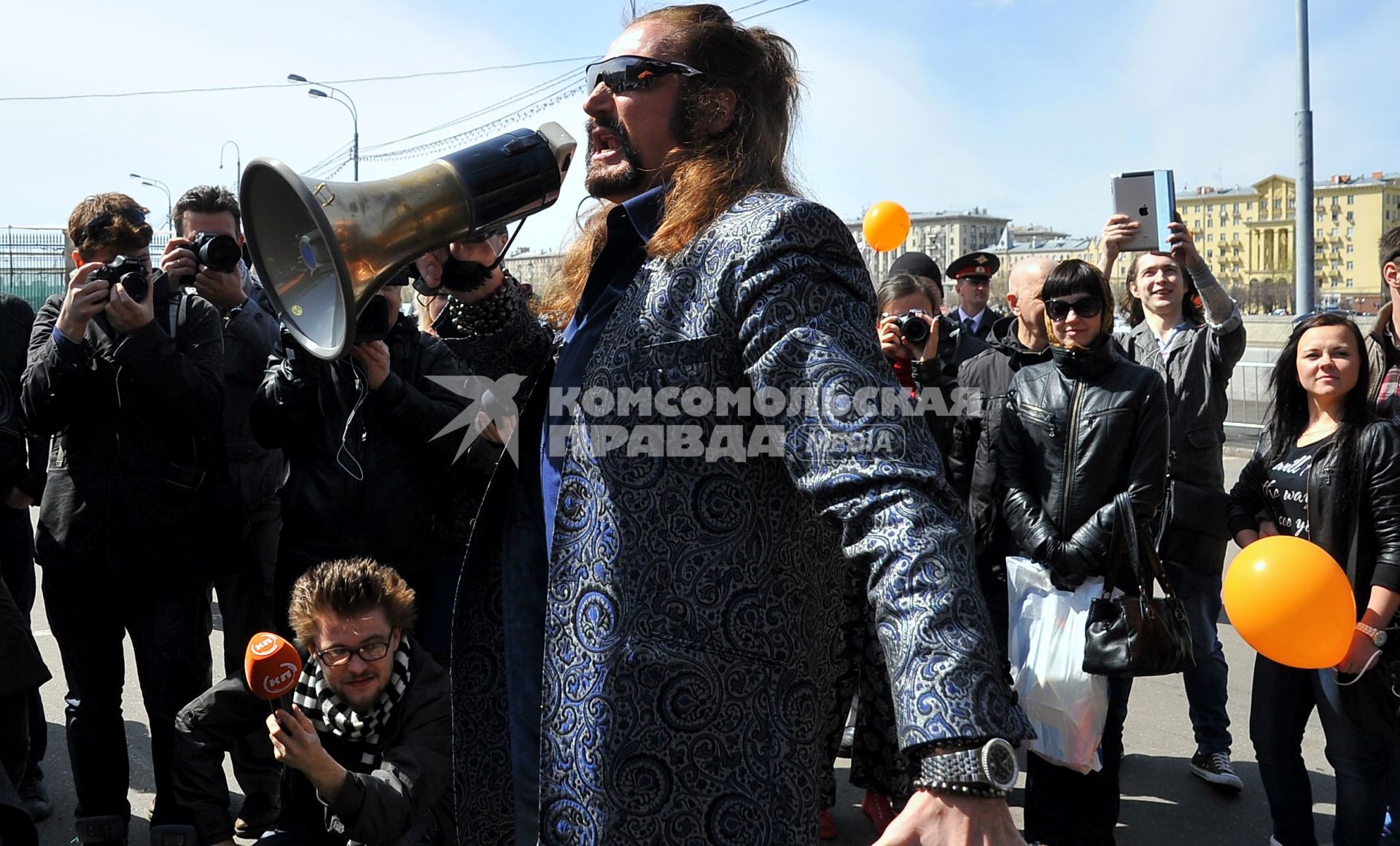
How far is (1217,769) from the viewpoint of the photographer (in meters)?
4.24

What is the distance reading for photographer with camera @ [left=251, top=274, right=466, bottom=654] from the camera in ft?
11.0

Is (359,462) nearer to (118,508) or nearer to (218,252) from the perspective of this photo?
(118,508)

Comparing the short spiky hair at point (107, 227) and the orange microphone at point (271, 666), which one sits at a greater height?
the short spiky hair at point (107, 227)

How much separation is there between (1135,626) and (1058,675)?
0.88 ft

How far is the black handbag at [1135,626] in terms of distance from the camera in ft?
10.8

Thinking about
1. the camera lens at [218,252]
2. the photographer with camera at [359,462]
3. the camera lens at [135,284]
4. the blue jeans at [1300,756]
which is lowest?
the blue jeans at [1300,756]

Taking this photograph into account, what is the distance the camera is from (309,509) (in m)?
3.40

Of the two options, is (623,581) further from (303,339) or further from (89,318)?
(89,318)

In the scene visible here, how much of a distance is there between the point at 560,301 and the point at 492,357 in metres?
0.18

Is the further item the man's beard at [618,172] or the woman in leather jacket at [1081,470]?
the woman in leather jacket at [1081,470]

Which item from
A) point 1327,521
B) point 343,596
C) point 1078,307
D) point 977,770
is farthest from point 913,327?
point 977,770

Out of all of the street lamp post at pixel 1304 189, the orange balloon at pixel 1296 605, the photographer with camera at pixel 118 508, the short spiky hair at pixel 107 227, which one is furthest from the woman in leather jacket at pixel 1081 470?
the street lamp post at pixel 1304 189

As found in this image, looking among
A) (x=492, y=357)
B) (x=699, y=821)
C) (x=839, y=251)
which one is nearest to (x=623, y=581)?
(x=699, y=821)

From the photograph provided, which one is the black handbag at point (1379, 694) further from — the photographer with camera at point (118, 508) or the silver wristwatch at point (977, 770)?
the photographer with camera at point (118, 508)
